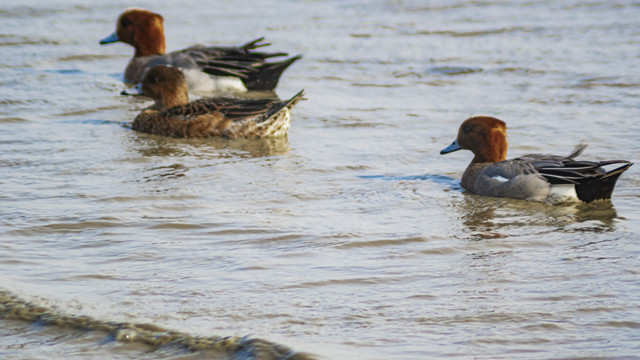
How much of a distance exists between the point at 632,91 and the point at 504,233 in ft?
19.6

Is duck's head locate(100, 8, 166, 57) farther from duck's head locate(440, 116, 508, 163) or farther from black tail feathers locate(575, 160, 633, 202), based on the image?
black tail feathers locate(575, 160, 633, 202)

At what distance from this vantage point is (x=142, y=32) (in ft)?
45.8

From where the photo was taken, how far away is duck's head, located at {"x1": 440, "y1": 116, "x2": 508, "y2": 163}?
25.6ft

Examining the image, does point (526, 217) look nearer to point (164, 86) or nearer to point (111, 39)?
point (164, 86)

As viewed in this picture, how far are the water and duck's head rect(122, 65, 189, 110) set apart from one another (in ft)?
1.38

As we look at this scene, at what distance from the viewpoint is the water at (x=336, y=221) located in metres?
4.55

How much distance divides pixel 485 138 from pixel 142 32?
7.59 metres

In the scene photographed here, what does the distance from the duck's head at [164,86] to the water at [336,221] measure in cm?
42

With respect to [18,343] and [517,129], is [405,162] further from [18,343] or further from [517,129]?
[18,343]

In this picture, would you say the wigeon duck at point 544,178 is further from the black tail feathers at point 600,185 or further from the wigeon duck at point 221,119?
the wigeon duck at point 221,119

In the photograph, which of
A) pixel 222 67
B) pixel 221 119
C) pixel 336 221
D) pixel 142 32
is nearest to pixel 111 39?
pixel 142 32

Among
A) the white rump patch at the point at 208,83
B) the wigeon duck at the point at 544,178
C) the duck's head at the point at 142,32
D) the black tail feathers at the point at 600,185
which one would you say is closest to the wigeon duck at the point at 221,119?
the wigeon duck at the point at 544,178

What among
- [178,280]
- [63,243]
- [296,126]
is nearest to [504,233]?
[178,280]

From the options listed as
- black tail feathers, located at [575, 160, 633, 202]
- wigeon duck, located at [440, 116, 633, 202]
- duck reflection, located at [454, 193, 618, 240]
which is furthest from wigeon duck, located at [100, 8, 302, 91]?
black tail feathers, located at [575, 160, 633, 202]
